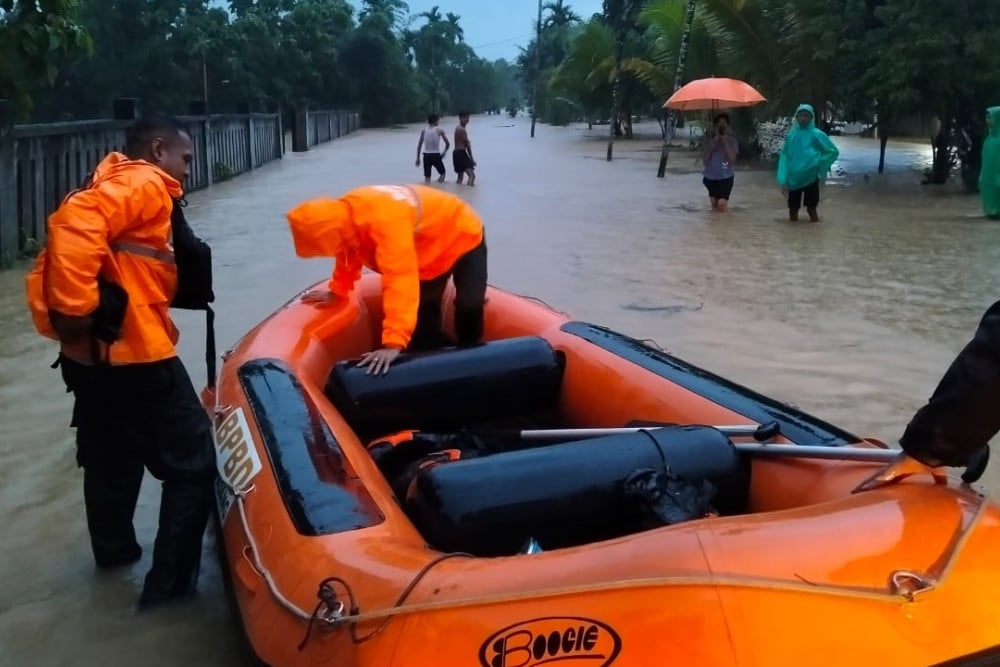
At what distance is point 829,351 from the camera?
648 cm

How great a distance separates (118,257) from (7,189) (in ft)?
20.6

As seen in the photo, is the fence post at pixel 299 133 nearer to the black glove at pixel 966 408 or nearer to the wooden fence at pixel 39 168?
the wooden fence at pixel 39 168

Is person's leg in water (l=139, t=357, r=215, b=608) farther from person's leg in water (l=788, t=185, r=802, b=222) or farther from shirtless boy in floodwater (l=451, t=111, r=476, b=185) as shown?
shirtless boy in floodwater (l=451, t=111, r=476, b=185)

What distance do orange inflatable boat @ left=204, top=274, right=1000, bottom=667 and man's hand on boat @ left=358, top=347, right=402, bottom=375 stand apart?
0.04 meters

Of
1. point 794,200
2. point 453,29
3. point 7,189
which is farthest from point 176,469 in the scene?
point 453,29

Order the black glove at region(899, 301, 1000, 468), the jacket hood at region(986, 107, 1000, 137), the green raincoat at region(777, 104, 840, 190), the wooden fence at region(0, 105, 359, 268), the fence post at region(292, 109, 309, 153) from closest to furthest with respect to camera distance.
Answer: the black glove at region(899, 301, 1000, 468)
the wooden fence at region(0, 105, 359, 268)
the jacket hood at region(986, 107, 1000, 137)
the green raincoat at region(777, 104, 840, 190)
the fence post at region(292, 109, 309, 153)

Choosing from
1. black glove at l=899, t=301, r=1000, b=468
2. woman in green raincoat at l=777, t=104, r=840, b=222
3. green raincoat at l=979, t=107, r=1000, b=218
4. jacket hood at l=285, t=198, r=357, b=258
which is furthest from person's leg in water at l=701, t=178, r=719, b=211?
black glove at l=899, t=301, r=1000, b=468

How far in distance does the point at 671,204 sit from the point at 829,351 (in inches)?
337

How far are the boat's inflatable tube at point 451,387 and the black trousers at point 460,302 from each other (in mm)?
556

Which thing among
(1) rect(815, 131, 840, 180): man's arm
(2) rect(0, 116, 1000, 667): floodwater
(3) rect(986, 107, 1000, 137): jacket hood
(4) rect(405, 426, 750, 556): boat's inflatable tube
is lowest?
(2) rect(0, 116, 1000, 667): floodwater

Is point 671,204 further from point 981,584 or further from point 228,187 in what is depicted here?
point 981,584

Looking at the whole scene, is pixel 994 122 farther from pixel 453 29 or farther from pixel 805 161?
pixel 453 29

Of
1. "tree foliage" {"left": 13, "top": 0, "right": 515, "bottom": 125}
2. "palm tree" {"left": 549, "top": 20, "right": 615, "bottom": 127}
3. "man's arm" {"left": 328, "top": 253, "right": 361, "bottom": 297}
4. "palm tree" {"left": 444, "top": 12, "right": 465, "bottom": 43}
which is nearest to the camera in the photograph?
"man's arm" {"left": 328, "top": 253, "right": 361, "bottom": 297}

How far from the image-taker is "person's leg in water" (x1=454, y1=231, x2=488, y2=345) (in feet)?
15.4
